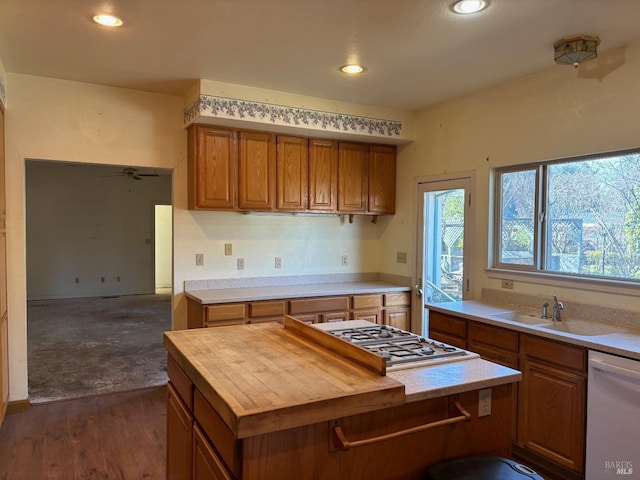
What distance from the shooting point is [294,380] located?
1476 mm

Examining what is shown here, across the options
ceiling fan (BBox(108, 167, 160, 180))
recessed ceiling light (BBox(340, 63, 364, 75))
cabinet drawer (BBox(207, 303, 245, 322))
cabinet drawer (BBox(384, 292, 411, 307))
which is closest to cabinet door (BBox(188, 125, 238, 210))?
cabinet drawer (BBox(207, 303, 245, 322))

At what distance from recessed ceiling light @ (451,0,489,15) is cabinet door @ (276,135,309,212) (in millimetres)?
2042

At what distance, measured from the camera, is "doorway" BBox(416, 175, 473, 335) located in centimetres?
381

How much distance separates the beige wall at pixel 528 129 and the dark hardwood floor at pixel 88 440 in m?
2.64

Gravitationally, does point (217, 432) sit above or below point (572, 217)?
below

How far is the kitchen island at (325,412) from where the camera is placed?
1.28 m

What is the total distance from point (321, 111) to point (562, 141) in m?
1.91

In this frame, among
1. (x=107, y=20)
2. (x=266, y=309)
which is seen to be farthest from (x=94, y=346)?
(x=107, y=20)

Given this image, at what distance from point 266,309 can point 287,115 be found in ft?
5.35

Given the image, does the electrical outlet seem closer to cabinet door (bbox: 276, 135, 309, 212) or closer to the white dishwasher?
the white dishwasher

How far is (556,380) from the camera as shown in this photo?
254cm

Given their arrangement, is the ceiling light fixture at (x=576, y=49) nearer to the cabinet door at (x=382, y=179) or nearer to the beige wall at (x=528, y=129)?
the beige wall at (x=528, y=129)

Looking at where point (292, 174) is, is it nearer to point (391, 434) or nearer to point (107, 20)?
point (107, 20)

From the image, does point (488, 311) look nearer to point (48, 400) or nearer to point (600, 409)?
point (600, 409)
